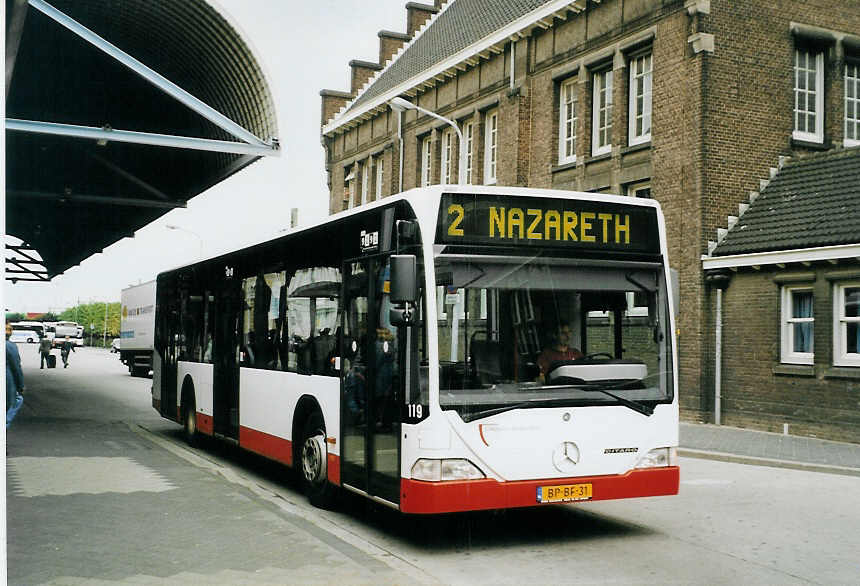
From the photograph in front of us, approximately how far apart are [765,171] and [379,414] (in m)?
15.8

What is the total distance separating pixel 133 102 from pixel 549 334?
1391cm

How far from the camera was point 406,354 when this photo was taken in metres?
7.53

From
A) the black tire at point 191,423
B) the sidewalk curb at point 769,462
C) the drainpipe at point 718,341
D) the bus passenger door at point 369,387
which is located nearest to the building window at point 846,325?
the drainpipe at point 718,341

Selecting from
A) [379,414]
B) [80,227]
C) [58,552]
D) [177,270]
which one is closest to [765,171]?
[177,270]

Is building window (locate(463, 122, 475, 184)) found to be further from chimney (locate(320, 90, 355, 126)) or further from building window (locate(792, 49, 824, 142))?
chimney (locate(320, 90, 355, 126))

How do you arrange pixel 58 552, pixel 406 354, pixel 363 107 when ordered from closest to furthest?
pixel 58 552
pixel 406 354
pixel 363 107

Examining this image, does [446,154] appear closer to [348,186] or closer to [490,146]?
[490,146]

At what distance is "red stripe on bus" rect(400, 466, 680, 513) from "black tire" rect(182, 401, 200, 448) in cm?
769

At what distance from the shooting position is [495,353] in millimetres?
7539

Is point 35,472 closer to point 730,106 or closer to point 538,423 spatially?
point 538,423

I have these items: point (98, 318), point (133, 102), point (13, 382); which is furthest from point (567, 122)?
point (98, 318)

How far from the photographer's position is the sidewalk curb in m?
13.1

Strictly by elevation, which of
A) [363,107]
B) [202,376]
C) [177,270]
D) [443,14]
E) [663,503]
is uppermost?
[443,14]

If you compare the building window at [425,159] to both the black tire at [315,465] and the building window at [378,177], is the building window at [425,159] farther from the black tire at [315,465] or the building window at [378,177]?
the black tire at [315,465]
